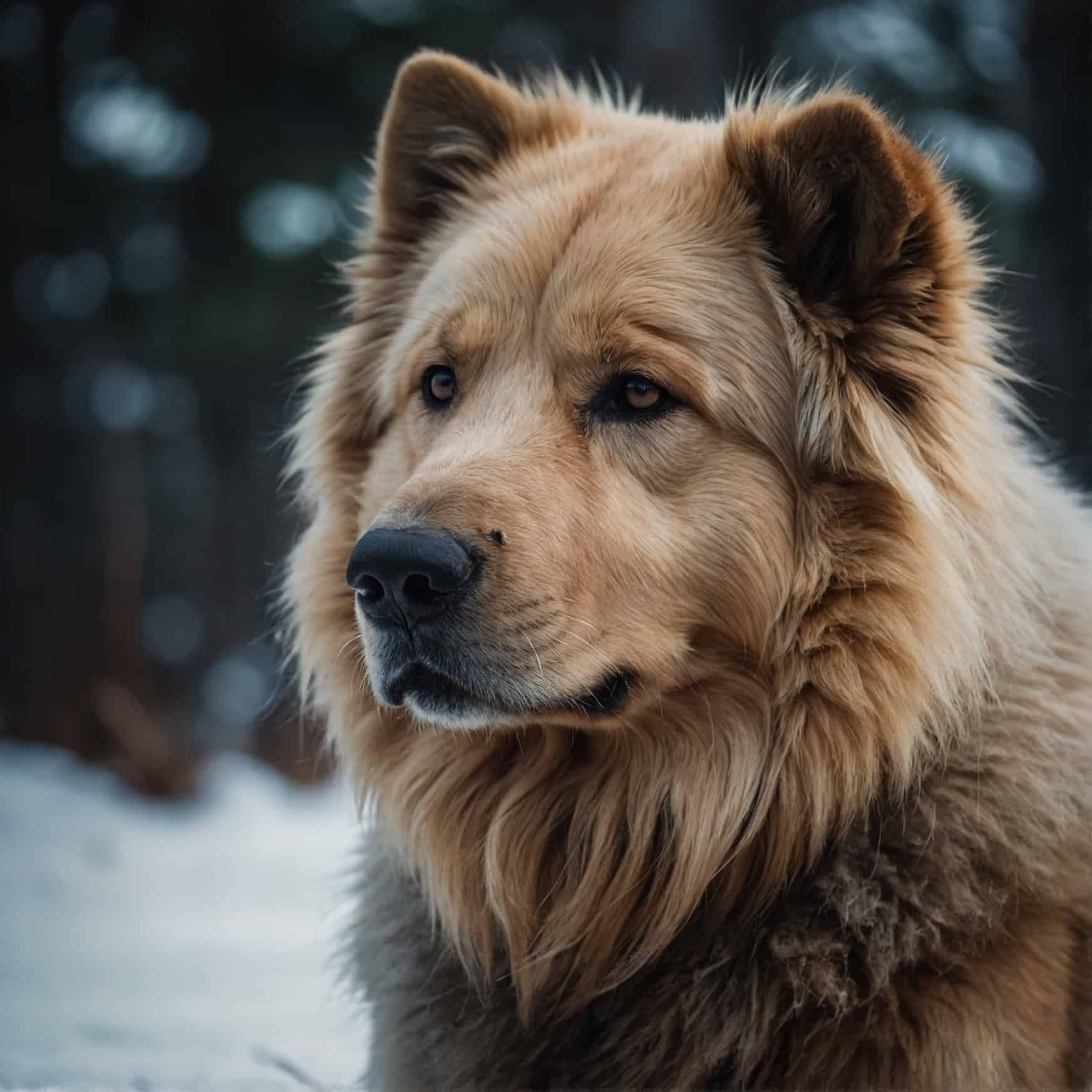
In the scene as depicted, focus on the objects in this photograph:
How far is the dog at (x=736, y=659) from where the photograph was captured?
260cm

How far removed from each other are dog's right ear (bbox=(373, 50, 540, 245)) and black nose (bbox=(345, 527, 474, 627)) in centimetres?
159

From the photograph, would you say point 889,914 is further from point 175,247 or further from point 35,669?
point 175,247

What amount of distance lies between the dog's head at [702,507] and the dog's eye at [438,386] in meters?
0.02

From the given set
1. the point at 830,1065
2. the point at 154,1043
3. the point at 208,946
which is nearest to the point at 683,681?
the point at 830,1065

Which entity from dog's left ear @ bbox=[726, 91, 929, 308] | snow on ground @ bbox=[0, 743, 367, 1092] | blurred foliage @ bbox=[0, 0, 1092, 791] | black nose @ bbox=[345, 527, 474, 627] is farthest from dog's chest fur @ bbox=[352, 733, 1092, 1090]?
blurred foliage @ bbox=[0, 0, 1092, 791]

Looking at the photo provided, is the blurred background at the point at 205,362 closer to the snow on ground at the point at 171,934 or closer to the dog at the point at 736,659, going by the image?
the snow on ground at the point at 171,934

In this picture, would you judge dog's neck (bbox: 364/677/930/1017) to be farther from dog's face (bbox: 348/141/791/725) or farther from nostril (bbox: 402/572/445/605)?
nostril (bbox: 402/572/445/605)

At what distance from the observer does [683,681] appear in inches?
113

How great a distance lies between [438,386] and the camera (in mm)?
3305

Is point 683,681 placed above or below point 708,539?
below

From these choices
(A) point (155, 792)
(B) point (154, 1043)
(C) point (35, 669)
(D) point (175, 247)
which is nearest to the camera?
(B) point (154, 1043)

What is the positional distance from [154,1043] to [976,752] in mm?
2868

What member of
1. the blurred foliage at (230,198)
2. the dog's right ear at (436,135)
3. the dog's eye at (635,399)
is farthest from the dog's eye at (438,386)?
the blurred foliage at (230,198)

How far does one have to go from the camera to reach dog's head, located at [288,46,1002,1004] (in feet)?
8.84
